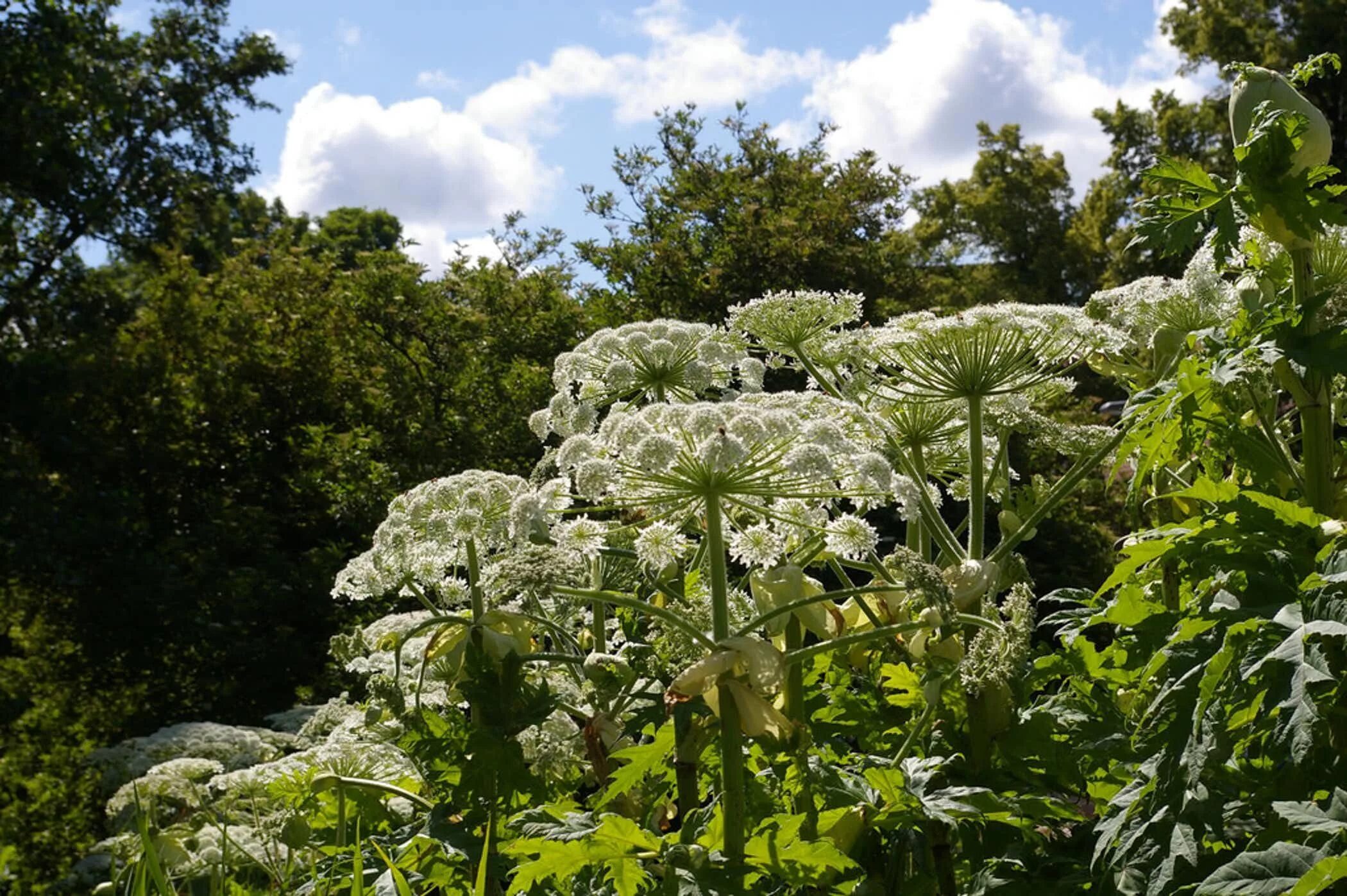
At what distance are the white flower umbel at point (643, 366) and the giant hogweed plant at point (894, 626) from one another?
1cm

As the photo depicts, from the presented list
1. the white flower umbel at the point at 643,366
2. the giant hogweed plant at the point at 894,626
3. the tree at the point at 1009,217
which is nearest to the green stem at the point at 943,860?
the giant hogweed plant at the point at 894,626

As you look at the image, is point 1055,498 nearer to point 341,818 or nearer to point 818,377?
point 818,377

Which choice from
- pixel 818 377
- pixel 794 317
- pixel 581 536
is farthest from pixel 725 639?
pixel 794 317

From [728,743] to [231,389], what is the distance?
9882mm

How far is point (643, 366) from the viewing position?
3023 mm

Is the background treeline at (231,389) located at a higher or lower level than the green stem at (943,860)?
higher

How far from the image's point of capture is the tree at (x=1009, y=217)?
91.5ft

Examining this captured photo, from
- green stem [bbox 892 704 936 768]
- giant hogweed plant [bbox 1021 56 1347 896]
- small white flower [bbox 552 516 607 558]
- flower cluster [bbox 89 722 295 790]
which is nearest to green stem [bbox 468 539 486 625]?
small white flower [bbox 552 516 607 558]

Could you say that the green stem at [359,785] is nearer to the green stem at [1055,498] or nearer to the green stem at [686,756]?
the green stem at [686,756]

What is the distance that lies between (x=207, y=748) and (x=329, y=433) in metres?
5.33

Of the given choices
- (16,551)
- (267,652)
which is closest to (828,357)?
(267,652)

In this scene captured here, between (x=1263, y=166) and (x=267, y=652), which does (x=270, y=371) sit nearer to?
(x=267, y=652)

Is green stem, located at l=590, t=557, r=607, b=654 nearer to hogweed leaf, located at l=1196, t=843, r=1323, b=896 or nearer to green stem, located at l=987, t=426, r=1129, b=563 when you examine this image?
green stem, located at l=987, t=426, r=1129, b=563

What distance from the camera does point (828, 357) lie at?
113 inches
